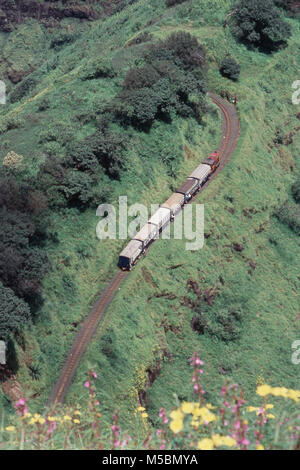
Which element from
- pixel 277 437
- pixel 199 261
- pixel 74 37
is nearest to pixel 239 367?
pixel 199 261

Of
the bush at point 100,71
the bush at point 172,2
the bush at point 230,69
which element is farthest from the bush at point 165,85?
the bush at point 172,2

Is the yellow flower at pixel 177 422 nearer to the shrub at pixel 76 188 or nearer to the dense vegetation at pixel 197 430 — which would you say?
the dense vegetation at pixel 197 430

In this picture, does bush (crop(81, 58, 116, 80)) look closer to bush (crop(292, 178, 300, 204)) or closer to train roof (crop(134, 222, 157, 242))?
train roof (crop(134, 222, 157, 242))

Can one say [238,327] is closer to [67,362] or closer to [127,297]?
[127,297]

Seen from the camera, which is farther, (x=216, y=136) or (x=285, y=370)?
(x=216, y=136)

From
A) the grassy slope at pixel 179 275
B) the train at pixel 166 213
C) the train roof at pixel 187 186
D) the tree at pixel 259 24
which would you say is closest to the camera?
the grassy slope at pixel 179 275

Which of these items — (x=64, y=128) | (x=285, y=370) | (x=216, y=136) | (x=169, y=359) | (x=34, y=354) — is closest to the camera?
(x=34, y=354)

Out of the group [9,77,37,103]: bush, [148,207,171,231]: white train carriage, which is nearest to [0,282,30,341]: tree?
[148,207,171,231]: white train carriage

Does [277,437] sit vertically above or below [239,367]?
above
